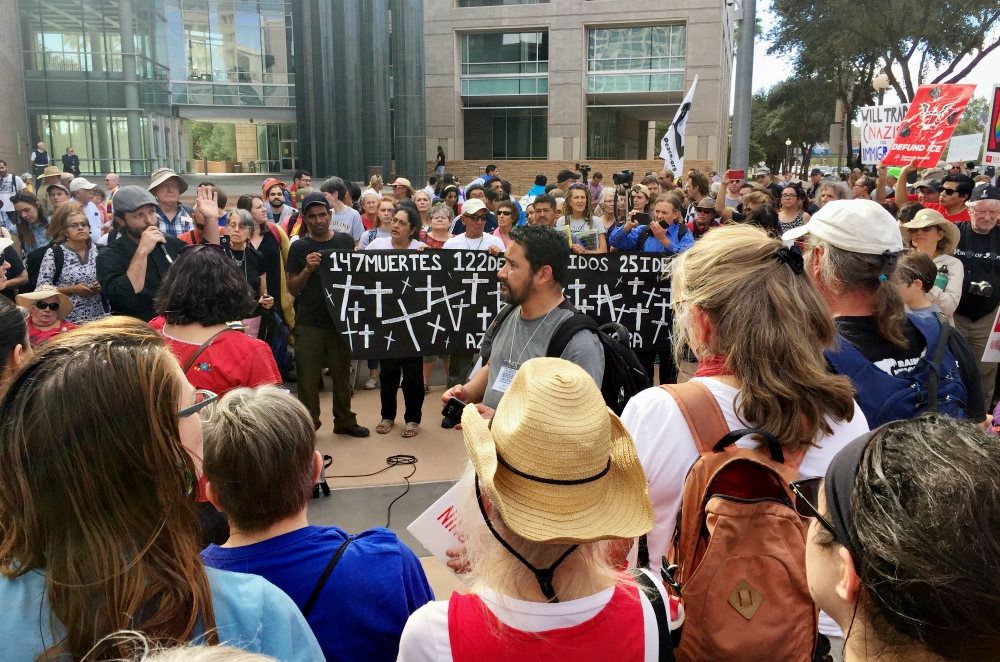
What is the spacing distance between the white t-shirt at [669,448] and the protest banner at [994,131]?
10.9 m

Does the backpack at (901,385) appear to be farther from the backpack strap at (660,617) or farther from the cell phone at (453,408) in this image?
the cell phone at (453,408)

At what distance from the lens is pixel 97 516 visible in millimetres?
1438

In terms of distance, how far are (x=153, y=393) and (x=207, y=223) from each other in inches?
187

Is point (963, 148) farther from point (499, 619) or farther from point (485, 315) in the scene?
point (499, 619)

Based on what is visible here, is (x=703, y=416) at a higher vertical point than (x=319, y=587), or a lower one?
higher

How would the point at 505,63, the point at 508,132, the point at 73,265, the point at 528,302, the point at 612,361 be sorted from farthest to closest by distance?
the point at 508,132 → the point at 505,63 → the point at 73,265 → the point at 528,302 → the point at 612,361

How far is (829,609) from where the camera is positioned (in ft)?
4.22

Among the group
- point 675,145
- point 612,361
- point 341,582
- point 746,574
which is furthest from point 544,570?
point 675,145

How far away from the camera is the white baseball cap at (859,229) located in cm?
264

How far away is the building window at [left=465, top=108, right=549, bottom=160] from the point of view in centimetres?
4031

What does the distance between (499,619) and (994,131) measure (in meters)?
12.5

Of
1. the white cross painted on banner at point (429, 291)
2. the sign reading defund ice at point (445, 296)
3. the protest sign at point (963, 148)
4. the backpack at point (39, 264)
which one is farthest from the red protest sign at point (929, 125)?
the backpack at point (39, 264)

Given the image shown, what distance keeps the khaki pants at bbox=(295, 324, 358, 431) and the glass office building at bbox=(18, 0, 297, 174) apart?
27.3m

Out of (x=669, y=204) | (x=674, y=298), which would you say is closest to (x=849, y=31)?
(x=669, y=204)
